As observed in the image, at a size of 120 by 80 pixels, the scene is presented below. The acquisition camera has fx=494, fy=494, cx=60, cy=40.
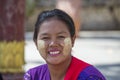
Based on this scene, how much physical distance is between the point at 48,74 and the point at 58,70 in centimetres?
10

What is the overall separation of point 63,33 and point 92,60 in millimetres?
8377

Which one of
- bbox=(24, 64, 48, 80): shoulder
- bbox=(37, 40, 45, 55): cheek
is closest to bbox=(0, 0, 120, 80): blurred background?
bbox=(24, 64, 48, 80): shoulder

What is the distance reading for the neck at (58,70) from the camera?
2.84 meters

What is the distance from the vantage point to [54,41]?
2.78 metres

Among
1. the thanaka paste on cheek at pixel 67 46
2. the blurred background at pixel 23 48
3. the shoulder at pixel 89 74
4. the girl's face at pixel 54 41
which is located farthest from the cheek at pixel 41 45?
the blurred background at pixel 23 48

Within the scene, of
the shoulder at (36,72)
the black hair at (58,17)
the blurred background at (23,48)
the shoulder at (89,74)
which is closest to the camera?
the shoulder at (89,74)

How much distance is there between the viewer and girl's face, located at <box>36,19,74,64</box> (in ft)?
9.13

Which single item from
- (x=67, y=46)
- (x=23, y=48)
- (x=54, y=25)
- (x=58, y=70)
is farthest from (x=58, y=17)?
(x=23, y=48)

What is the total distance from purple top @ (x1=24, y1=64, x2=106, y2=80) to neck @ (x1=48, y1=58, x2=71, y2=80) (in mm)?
58

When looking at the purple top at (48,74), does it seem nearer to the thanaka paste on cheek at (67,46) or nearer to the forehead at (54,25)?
the thanaka paste on cheek at (67,46)

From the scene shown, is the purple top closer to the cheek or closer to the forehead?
the cheek

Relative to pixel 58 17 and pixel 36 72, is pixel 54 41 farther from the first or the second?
pixel 36 72

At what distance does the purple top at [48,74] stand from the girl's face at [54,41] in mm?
145

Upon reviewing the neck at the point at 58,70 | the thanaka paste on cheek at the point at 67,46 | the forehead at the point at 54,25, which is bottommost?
the neck at the point at 58,70
